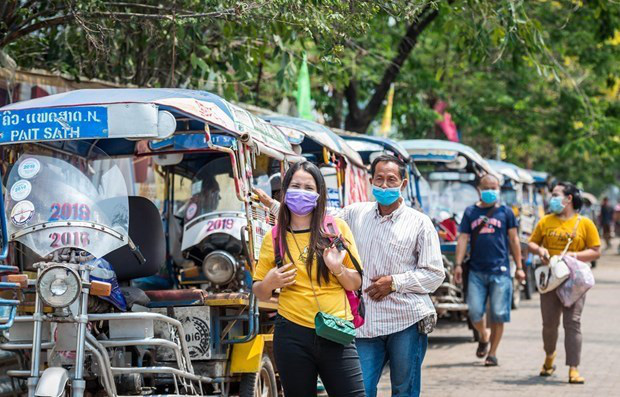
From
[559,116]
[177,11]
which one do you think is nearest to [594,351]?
[177,11]

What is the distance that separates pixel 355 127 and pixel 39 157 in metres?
11.6

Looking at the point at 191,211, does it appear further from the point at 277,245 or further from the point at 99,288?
the point at 277,245

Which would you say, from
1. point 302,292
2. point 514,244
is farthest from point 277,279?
point 514,244

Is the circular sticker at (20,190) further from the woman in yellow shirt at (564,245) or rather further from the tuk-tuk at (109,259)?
the woman in yellow shirt at (564,245)

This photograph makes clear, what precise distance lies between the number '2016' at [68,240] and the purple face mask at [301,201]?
5.18 feet

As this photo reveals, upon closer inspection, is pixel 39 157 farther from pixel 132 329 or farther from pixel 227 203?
pixel 227 203

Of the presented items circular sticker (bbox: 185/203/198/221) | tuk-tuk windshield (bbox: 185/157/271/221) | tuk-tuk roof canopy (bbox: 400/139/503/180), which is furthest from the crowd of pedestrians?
tuk-tuk roof canopy (bbox: 400/139/503/180)

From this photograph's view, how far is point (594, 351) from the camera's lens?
11.7m

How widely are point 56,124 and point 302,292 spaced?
1955 mm

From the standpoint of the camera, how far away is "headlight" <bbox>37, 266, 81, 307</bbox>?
5398 mm

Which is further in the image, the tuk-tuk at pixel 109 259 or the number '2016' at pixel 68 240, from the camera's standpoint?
the number '2016' at pixel 68 240

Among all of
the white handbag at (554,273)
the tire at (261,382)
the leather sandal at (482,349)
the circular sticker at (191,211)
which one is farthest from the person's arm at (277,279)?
the leather sandal at (482,349)

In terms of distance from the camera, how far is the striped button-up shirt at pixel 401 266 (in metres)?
5.71

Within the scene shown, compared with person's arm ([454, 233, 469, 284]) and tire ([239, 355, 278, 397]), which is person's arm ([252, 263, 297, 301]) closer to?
tire ([239, 355, 278, 397])
